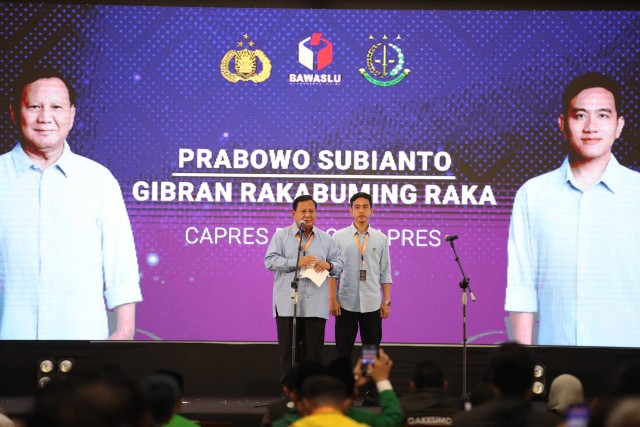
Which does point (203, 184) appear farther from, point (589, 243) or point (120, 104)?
point (589, 243)

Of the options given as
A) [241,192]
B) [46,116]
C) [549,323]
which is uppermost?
[46,116]

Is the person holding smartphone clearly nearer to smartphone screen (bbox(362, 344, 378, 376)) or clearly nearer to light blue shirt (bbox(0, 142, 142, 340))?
light blue shirt (bbox(0, 142, 142, 340))

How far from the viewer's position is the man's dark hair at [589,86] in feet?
24.6

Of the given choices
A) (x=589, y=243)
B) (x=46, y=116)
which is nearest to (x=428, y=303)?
(x=589, y=243)

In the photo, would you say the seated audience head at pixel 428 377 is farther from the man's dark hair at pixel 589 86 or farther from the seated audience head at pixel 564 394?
the man's dark hair at pixel 589 86

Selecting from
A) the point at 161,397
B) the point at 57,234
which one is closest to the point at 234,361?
the point at 57,234

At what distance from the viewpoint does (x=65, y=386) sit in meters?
1.51

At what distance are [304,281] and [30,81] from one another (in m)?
2.92

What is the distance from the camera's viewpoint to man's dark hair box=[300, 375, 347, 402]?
3119mm

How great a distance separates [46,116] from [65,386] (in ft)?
21.0

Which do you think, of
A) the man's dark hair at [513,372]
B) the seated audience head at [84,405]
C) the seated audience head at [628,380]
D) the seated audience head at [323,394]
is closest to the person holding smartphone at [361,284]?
the man's dark hair at [513,372]

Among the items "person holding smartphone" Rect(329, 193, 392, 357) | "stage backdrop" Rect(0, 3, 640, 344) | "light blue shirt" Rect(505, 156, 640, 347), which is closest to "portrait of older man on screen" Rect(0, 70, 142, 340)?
"stage backdrop" Rect(0, 3, 640, 344)

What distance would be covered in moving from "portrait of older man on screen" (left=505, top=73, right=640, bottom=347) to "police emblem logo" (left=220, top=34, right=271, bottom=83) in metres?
2.38

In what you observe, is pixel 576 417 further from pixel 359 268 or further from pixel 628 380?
pixel 359 268
